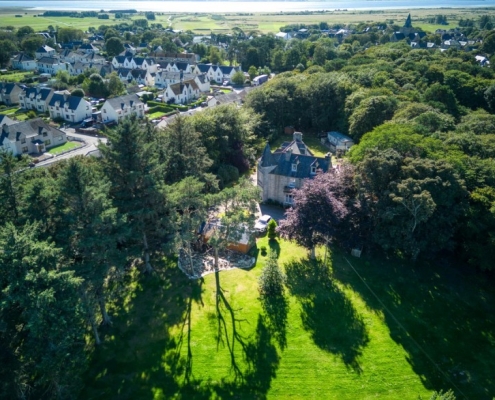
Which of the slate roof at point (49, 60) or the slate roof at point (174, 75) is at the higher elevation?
the slate roof at point (49, 60)

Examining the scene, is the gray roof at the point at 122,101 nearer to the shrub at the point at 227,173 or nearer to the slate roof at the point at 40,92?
the slate roof at the point at 40,92

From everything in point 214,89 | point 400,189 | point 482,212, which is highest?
point 400,189

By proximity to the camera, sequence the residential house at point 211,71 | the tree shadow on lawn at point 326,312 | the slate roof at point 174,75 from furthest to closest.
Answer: the residential house at point 211,71 < the slate roof at point 174,75 < the tree shadow on lawn at point 326,312

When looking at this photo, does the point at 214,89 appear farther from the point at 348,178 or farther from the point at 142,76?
the point at 348,178

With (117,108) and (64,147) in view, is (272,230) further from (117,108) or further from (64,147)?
(117,108)

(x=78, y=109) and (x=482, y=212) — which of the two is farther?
(x=78, y=109)

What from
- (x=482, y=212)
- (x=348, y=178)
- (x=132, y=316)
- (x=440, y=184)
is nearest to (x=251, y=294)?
(x=132, y=316)

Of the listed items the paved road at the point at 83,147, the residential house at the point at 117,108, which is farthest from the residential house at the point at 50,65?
the paved road at the point at 83,147
